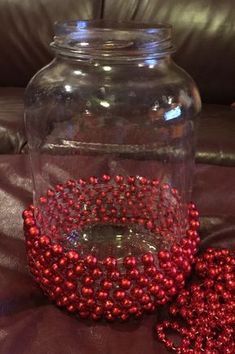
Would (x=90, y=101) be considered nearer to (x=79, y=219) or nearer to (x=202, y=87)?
(x=79, y=219)

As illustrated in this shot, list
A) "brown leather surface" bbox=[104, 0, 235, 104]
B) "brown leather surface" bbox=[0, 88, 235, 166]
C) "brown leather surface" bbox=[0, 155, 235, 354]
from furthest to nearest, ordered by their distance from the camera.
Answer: "brown leather surface" bbox=[104, 0, 235, 104] < "brown leather surface" bbox=[0, 88, 235, 166] < "brown leather surface" bbox=[0, 155, 235, 354]

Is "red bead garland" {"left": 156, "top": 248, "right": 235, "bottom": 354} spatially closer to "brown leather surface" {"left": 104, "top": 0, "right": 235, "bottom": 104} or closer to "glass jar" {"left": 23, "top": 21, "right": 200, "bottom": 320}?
"glass jar" {"left": 23, "top": 21, "right": 200, "bottom": 320}

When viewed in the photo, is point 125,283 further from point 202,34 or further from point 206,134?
point 202,34

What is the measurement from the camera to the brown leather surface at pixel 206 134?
1.06 m

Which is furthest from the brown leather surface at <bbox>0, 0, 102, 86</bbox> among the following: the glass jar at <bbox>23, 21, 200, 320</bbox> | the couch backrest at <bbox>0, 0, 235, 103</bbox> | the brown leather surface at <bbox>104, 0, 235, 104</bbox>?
the glass jar at <bbox>23, 21, 200, 320</bbox>

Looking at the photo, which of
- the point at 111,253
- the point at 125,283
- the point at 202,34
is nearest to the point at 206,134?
the point at 202,34

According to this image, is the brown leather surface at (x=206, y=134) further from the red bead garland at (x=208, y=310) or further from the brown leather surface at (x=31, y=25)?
the red bead garland at (x=208, y=310)

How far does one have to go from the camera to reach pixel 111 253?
638 millimetres

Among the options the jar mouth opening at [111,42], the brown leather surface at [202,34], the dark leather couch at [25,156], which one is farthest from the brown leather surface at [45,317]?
the brown leather surface at [202,34]

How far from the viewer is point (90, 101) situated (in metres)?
0.65

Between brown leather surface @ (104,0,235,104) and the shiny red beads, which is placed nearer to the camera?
the shiny red beads

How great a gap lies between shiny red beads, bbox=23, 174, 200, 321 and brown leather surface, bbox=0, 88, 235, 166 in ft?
1.12

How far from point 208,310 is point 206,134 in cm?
64

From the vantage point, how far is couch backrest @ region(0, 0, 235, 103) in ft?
4.48
